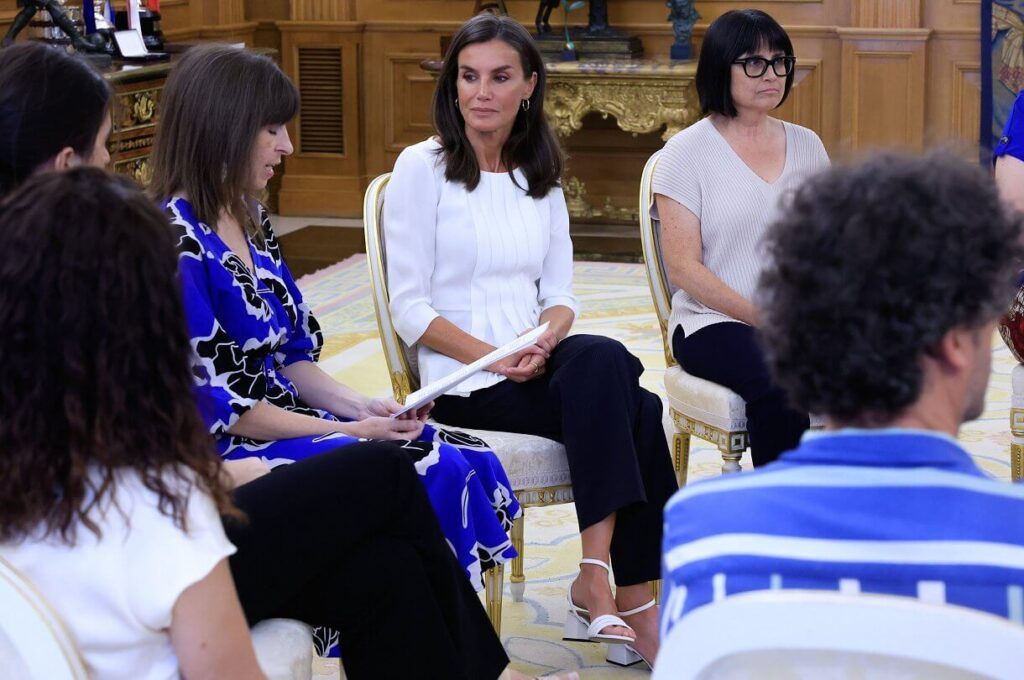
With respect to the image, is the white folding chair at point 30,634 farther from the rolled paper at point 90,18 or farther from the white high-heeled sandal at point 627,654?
the rolled paper at point 90,18

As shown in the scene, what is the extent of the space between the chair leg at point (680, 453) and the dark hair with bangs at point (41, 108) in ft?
5.06

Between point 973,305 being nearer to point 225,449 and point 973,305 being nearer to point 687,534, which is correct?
point 687,534

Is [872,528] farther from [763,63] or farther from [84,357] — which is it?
[763,63]

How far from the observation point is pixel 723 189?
2891mm

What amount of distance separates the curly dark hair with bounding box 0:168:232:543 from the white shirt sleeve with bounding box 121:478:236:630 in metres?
0.01

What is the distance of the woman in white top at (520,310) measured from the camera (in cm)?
252

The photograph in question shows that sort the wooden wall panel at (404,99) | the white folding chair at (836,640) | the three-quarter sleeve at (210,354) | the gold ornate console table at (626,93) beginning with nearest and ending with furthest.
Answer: the white folding chair at (836,640) → the three-quarter sleeve at (210,354) → the gold ornate console table at (626,93) → the wooden wall panel at (404,99)

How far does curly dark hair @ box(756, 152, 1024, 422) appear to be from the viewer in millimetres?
1039

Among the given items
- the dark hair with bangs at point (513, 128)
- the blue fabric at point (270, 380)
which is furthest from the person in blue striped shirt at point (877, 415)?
the dark hair with bangs at point (513, 128)

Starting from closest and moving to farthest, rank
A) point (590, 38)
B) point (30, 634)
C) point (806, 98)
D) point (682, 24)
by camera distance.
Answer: point (30, 634)
point (682, 24)
point (590, 38)
point (806, 98)

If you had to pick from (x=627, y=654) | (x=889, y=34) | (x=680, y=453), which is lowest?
(x=627, y=654)

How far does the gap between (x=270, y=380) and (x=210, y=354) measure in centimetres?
20

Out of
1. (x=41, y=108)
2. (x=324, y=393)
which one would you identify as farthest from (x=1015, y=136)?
(x=41, y=108)

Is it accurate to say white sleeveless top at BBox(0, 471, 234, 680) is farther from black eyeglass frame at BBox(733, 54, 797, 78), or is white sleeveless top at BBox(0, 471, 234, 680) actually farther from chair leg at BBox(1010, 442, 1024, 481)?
chair leg at BBox(1010, 442, 1024, 481)
